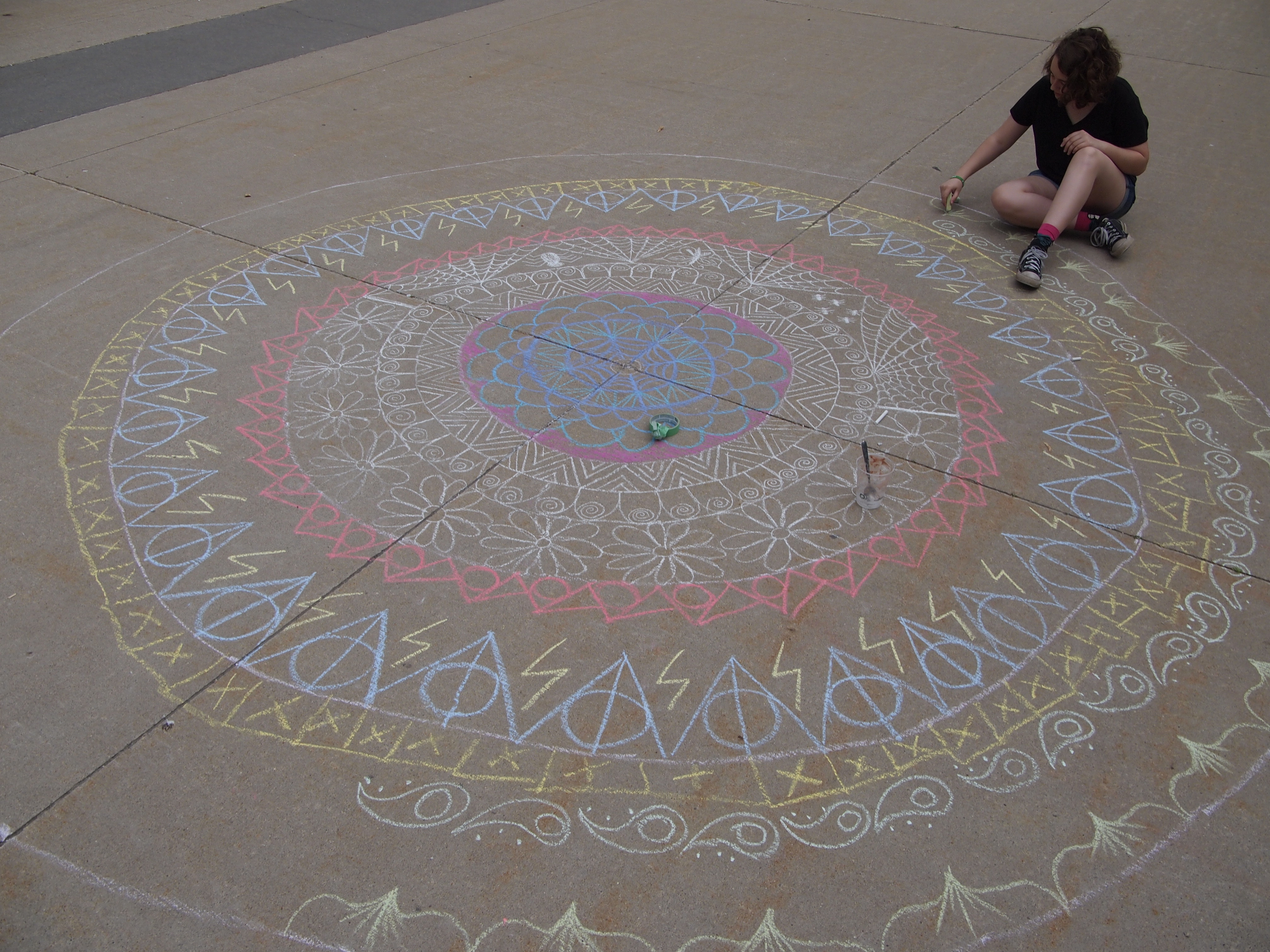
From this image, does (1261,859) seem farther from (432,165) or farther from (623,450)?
(432,165)

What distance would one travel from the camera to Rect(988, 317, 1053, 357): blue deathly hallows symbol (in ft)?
12.2

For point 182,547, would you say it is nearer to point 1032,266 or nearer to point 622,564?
point 622,564

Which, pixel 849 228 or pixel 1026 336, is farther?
pixel 849 228

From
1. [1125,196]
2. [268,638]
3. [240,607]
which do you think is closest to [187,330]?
[240,607]

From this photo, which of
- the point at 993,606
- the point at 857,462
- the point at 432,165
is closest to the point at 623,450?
the point at 857,462

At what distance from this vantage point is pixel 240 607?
257 centimetres

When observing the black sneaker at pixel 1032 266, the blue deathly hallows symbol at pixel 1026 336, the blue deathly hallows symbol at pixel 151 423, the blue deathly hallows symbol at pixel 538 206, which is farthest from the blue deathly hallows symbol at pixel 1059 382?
the blue deathly hallows symbol at pixel 151 423

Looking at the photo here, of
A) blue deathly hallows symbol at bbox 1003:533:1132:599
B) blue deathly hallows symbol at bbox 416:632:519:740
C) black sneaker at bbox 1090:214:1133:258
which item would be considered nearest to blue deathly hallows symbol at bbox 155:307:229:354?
blue deathly hallows symbol at bbox 416:632:519:740

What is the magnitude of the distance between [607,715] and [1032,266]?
307cm

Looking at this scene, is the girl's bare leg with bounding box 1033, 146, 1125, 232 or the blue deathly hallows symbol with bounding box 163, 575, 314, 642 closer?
the blue deathly hallows symbol with bounding box 163, 575, 314, 642

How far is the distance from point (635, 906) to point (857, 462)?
1.75m

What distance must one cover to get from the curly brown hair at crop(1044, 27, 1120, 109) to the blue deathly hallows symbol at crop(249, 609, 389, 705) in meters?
3.88

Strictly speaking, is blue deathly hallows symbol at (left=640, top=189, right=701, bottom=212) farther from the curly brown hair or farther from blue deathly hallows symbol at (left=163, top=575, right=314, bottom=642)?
blue deathly hallows symbol at (left=163, top=575, right=314, bottom=642)

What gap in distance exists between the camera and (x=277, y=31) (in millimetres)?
7859
